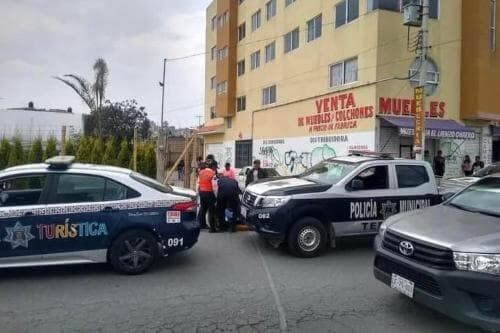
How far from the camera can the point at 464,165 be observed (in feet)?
59.5

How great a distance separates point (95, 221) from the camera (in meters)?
6.45

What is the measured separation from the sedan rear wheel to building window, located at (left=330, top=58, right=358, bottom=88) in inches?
564

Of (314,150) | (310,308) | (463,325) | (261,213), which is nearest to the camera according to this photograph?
(463,325)

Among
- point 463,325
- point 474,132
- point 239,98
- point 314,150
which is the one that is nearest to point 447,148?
point 474,132

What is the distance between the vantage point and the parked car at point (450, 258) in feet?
13.5

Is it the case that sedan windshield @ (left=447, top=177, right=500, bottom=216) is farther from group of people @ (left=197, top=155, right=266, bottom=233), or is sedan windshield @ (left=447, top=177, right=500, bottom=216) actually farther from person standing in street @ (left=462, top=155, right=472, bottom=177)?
person standing in street @ (left=462, top=155, right=472, bottom=177)

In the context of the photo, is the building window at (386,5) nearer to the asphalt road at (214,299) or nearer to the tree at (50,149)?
the asphalt road at (214,299)

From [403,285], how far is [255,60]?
28.5 metres

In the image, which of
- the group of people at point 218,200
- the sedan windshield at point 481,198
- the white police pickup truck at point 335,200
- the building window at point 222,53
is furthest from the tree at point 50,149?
the building window at point 222,53

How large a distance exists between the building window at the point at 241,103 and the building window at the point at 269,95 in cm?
352

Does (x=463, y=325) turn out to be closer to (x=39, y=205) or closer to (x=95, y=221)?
(x=95, y=221)

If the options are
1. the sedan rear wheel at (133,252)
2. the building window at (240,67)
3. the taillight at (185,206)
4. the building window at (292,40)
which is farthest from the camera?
the building window at (240,67)

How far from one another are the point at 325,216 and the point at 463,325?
337 centimetres

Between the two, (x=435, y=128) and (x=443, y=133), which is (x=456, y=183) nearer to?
(x=435, y=128)
